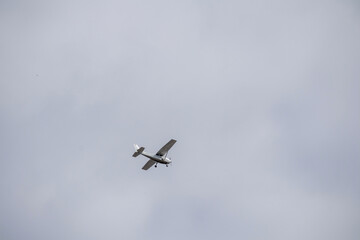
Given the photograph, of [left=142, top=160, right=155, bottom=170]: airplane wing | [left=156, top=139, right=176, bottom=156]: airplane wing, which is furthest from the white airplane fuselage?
[left=142, top=160, right=155, bottom=170]: airplane wing

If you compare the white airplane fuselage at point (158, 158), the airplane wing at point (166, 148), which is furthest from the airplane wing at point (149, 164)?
the airplane wing at point (166, 148)

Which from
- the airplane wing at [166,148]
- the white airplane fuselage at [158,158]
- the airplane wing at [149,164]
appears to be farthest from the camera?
the airplane wing at [149,164]

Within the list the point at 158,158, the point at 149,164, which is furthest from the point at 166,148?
the point at 149,164

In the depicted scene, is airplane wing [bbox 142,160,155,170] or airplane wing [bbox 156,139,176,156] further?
airplane wing [bbox 142,160,155,170]

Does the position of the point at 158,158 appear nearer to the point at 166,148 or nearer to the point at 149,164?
the point at 166,148

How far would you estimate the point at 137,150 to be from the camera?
74.9 meters

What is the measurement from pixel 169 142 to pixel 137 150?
4370 mm

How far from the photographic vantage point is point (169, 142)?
249 ft

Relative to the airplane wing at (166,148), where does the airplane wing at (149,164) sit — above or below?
below

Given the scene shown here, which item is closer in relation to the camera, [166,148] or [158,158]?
[166,148]

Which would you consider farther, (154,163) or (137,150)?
(154,163)

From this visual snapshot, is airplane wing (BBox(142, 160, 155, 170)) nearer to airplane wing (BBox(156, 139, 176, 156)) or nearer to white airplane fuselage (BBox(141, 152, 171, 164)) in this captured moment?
white airplane fuselage (BBox(141, 152, 171, 164))

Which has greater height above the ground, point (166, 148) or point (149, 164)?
point (166, 148)

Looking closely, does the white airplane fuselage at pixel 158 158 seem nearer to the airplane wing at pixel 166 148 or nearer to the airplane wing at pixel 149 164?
the airplane wing at pixel 166 148
